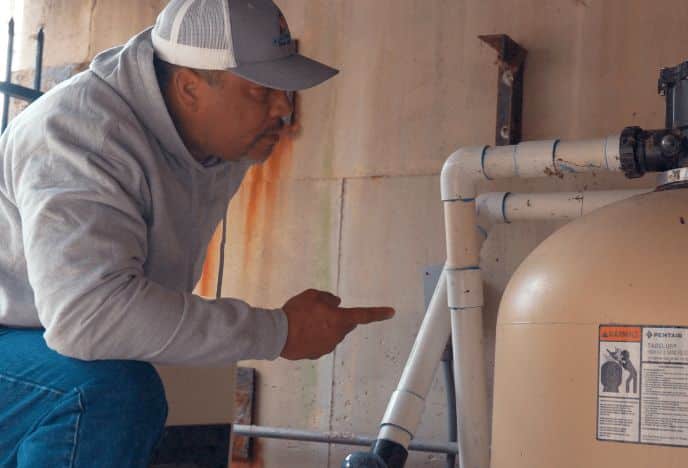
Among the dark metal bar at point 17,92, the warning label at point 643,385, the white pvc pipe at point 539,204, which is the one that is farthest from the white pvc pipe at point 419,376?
the dark metal bar at point 17,92

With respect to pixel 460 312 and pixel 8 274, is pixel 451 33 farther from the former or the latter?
pixel 8 274

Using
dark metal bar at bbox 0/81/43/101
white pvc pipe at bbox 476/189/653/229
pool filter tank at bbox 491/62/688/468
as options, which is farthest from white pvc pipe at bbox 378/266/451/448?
dark metal bar at bbox 0/81/43/101

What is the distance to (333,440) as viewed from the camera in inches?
94.9

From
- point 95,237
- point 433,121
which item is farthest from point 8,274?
point 433,121

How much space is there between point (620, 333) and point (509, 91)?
124 cm

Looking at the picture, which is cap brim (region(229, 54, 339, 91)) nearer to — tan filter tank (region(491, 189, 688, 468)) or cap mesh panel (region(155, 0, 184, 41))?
cap mesh panel (region(155, 0, 184, 41))

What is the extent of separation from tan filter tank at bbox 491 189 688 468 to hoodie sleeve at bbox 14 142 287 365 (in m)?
0.39

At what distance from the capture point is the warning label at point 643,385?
1.17 meters

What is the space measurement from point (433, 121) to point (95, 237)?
1431 millimetres

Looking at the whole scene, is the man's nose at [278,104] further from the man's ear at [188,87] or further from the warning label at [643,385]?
the warning label at [643,385]

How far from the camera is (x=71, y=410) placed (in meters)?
1.25

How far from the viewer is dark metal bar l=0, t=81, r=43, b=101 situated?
8.07 ft

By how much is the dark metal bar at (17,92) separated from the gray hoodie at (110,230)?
1.06 metres

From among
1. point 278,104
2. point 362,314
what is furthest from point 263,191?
point 362,314
